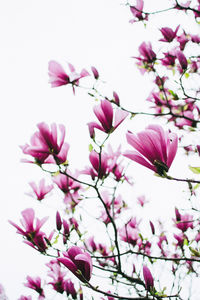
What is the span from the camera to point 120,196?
1.76 meters

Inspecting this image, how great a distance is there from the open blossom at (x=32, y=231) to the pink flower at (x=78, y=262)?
43 cm

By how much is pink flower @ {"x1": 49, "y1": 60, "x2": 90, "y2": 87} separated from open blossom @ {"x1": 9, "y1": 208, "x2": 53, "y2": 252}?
0.59 metres

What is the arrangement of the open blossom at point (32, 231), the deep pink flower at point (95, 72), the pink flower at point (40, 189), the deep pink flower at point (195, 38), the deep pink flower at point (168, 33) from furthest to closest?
the deep pink flower at point (195, 38) → the deep pink flower at point (168, 33) → the deep pink flower at point (95, 72) → the pink flower at point (40, 189) → the open blossom at point (32, 231)

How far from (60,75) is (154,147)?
2.55 ft

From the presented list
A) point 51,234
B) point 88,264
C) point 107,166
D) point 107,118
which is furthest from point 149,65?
point 88,264

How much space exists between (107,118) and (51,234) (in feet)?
1.98

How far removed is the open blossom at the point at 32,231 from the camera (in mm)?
1027

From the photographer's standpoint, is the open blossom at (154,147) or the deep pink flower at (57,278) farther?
the deep pink flower at (57,278)

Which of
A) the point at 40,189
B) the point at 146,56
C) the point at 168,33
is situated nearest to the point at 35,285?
the point at 40,189

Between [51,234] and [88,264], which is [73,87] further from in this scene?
[88,264]

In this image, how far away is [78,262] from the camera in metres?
0.65

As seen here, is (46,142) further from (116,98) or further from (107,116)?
(116,98)

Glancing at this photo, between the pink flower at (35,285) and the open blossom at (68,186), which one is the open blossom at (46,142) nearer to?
the open blossom at (68,186)

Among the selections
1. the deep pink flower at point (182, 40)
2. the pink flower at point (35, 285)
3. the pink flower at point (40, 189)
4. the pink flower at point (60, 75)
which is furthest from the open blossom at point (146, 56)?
the pink flower at point (35, 285)
